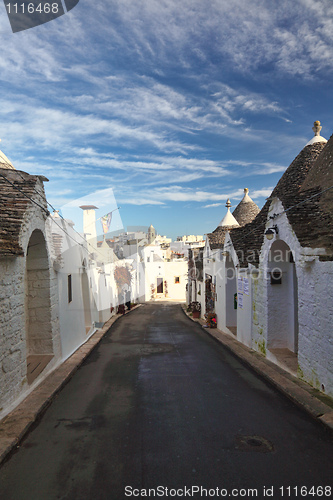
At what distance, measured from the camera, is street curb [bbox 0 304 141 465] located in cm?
453

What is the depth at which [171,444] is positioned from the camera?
4.49m

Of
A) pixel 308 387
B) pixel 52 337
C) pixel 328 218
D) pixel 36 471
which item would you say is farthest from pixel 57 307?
pixel 328 218

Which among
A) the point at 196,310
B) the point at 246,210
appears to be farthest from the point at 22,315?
the point at 196,310

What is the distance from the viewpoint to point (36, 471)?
13.0 ft

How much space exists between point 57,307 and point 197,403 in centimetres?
484

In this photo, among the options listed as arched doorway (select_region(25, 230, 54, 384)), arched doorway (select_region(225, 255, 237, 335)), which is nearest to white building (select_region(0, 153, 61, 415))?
arched doorway (select_region(25, 230, 54, 384))

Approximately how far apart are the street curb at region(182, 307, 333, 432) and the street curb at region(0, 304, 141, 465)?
177 inches

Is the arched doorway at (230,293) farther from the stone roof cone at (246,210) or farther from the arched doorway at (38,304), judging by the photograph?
the arched doorway at (38,304)

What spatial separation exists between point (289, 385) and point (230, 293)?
8793 millimetres

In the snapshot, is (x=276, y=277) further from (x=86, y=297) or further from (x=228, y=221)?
(x=228, y=221)

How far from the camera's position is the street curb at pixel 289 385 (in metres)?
5.14

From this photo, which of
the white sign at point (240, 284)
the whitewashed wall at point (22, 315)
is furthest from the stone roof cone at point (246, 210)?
the whitewashed wall at point (22, 315)

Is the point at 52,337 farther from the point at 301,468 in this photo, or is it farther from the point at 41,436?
the point at 301,468

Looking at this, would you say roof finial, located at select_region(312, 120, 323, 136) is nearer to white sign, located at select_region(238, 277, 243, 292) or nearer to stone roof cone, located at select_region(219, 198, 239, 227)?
white sign, located at select_region(238, 277, 243, 292)
